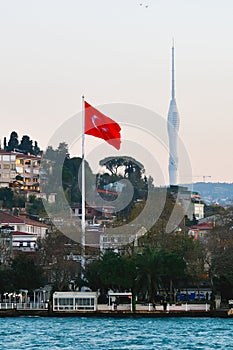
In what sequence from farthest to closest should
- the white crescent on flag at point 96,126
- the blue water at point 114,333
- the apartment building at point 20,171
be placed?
the apartment building at point 20,171 → the white crescent on flag at point 96,126 → the blue water at point 114,333

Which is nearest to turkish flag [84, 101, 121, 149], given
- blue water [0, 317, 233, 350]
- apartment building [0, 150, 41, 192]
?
blue water [0, 317, 233, 350]

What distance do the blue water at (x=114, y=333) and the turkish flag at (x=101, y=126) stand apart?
10.2 meters

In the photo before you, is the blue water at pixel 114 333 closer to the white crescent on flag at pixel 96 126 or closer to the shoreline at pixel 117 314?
the shoreline at pixel 117 314

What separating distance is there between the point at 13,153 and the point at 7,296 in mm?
85067

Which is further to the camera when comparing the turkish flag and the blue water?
the turkish flag

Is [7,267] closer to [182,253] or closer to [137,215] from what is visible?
[182,253]

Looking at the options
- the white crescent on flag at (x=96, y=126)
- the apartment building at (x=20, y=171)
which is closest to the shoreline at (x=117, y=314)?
the white crescent on flag at (x=96, y=126)

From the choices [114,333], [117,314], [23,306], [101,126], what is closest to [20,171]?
[23,306]

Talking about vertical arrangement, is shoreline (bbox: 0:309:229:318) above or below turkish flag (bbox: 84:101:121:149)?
below

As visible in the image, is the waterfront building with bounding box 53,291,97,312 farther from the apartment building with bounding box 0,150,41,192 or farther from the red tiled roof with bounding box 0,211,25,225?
the apartment building with bounding box 0,150,41,192

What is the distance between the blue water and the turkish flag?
10.2 meters

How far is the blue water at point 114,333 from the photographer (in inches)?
2304

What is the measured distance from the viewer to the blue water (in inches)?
2304

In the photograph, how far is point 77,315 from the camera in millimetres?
82250
